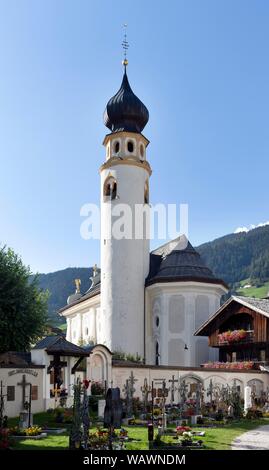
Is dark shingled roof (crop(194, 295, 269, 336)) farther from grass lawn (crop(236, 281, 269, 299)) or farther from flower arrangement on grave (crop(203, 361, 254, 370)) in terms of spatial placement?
grass lawn (crop(236, 281, 269, 299))

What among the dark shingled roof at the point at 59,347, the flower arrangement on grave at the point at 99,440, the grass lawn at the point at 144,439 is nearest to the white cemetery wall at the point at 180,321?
Result: the dark shingled roof at the point at 59,347

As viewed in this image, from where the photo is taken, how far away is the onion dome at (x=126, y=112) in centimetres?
5078

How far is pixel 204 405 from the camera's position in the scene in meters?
29.5

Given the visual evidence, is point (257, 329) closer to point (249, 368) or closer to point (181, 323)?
point (249, 368)

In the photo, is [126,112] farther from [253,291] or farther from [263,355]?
[253,291]

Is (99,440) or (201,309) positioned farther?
(201,309)

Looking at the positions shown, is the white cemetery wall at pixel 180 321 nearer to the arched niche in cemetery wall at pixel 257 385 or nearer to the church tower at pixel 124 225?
the church tower at pixel 124 225

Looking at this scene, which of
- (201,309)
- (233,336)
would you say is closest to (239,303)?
(233,336)

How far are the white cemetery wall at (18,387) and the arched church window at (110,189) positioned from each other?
2216cm

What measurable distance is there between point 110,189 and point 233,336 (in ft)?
51.9

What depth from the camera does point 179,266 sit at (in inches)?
1895

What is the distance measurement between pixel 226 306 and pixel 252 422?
52.2 feet

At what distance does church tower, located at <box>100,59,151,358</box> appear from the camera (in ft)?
156
